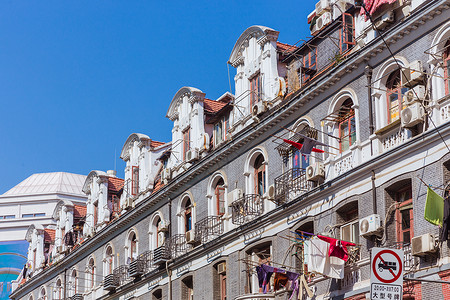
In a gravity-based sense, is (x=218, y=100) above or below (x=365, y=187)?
above

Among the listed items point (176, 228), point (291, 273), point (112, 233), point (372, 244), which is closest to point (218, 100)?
point (176, 228)

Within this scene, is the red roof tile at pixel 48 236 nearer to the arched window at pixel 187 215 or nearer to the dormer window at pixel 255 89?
the arched window at pixel 187 215

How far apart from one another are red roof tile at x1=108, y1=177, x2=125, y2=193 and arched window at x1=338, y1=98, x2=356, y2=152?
2415 centimetres

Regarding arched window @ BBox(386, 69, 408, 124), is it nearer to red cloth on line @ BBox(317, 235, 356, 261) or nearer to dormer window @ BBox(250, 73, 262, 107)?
red cloth on line @ BBox(317, 235, 356, 261)

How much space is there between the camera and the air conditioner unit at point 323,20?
35.1 meters

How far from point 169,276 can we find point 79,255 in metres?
13.8

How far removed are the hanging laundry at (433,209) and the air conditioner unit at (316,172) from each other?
6807mm

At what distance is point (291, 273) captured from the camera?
32344mm

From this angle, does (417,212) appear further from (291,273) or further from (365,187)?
(291,273)

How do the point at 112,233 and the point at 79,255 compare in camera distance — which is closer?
the point at 112,233

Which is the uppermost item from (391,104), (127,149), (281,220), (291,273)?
(127,149)

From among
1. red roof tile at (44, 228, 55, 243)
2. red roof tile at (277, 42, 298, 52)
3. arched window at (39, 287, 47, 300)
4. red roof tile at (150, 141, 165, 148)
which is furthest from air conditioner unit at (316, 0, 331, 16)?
red roof tile at (44, 228, 55, 243)

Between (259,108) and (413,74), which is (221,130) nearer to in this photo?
(259,108)

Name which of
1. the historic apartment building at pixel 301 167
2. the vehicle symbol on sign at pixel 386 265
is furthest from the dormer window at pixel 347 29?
the vehicle symbol on sign at pixel 386 265
